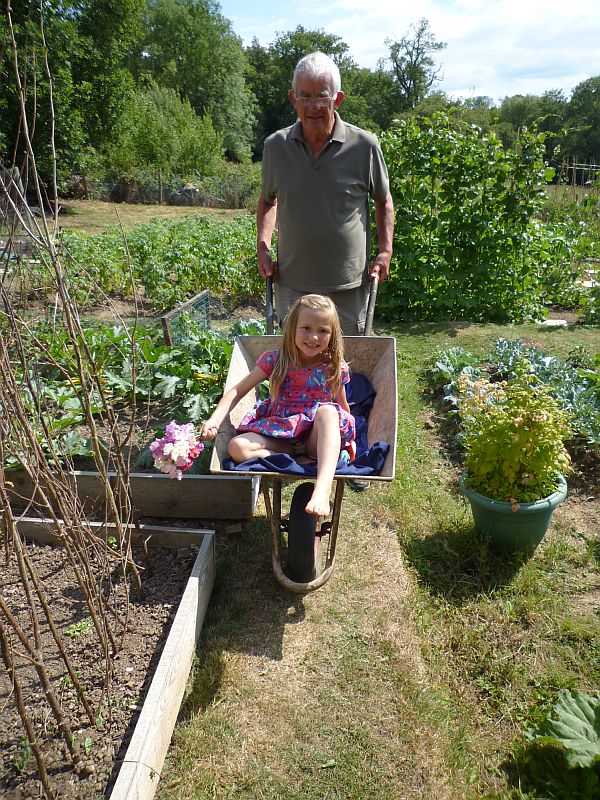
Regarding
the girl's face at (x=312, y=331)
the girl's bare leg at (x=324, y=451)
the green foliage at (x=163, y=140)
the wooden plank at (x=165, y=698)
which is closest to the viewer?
the wooden plank at (x=165, y=698)

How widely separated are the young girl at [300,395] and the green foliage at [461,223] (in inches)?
174

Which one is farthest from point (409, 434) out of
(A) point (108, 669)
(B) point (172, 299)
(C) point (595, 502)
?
(B) point (172, 299)

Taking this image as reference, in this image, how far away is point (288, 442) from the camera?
259 cm

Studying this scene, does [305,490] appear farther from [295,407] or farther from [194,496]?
[194,496]

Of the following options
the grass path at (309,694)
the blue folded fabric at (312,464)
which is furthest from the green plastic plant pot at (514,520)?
the blue folded fabric at (312,464)

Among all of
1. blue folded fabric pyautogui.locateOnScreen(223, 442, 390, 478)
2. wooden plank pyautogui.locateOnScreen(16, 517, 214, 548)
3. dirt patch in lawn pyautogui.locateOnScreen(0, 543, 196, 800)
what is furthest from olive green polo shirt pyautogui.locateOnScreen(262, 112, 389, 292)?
dirt patch in lawn pyautogui.locateOnScreen(0, 543, 196, 800)

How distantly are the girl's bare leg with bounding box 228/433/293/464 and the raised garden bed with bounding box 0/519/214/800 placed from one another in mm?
476

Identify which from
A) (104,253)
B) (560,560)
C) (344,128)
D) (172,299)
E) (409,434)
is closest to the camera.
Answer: (560,560)

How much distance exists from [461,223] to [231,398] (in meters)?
4.83

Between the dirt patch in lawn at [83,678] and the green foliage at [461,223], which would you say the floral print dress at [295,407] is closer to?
the dirt patch in lawn at [83,678]

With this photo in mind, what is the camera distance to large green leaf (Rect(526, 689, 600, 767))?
69.7 inches

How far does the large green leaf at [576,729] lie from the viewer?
1.77 m

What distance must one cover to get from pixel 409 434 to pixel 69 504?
9.38 ft

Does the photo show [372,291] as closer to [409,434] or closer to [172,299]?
[409,434]
